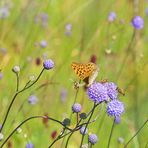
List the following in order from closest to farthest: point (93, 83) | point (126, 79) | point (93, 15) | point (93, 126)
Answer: point (93, 83) < point (93, 126) < point (126, 79) < point (93, 15)

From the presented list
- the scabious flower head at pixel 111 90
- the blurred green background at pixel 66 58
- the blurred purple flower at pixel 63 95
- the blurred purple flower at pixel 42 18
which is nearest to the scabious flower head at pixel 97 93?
the scabious flower head at pixel 111 90

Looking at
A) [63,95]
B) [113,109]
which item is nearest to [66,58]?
[63,95]

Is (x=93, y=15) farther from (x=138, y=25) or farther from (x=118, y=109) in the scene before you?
(x=118, y=109)

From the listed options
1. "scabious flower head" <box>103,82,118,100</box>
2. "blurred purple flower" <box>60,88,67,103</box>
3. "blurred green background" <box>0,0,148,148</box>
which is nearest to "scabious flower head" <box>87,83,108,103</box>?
"scabious flower head" <box>103,82,118,100</box>

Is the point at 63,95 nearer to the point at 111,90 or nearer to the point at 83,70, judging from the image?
the point at 111,90

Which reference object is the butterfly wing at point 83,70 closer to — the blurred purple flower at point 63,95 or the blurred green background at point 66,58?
the blurred green background at point 66,58

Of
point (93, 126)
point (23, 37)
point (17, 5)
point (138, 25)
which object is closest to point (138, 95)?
point (138, 25)
